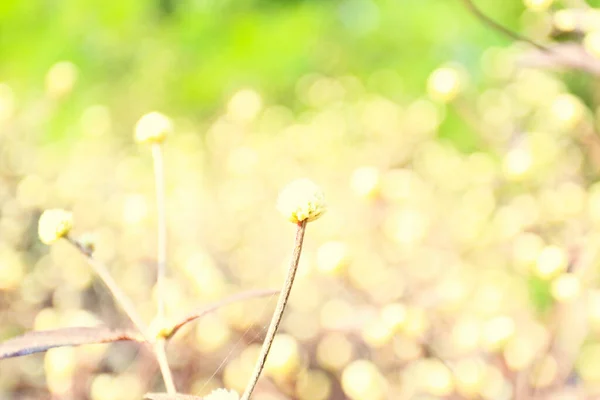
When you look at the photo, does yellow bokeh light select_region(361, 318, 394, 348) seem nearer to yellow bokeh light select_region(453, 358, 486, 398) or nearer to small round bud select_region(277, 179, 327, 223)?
yellow bokeh light select_region(453, 358, 486, 398)

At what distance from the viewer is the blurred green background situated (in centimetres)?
44

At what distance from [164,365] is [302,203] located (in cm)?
8

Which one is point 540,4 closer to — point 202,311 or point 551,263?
point 551,263

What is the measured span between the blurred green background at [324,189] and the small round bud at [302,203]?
0.13m

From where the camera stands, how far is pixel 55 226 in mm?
289

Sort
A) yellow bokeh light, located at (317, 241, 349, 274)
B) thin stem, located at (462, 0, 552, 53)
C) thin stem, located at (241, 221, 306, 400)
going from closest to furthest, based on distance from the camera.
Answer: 1. thin stem, located at (241, 221, 306, 400)
2. thin stem, located at (462, 0, 552, 53)
3. yellow bokeh light, located at (317, 241, 349, 274)

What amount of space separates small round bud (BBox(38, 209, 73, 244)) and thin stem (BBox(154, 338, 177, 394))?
0.25 ft

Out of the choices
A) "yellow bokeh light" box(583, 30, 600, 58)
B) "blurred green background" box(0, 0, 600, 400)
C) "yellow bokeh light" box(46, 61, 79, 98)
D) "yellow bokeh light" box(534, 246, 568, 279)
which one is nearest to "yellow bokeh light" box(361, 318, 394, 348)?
"blurred green background" box(0, 0, 600, 400)

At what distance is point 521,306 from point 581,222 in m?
0.09

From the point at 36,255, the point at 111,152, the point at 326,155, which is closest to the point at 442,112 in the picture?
the point at 326,155

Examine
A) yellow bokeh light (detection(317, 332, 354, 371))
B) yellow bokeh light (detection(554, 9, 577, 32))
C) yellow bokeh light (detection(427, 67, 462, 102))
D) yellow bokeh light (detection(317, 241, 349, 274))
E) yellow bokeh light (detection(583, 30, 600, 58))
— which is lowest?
yellow bokeh light (detection(317, 332, 354, 371))

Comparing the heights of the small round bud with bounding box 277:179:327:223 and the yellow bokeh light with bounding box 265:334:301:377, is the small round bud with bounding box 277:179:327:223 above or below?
above

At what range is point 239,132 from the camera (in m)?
0.89

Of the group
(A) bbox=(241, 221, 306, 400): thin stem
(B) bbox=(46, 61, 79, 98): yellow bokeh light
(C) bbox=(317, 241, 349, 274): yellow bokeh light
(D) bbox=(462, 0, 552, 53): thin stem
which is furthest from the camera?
(B) bbox=(46, 61, 79, 98): yellow bokeh light
